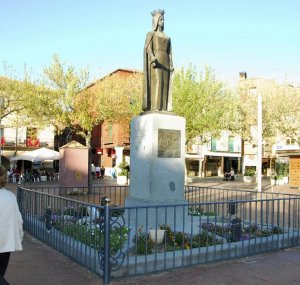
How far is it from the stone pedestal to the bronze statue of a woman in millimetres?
401

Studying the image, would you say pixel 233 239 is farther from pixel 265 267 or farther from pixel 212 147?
pixel 212 147

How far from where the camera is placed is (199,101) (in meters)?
33.0

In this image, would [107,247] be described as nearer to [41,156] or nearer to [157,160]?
[157,160]

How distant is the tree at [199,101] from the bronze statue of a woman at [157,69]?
21.3 meters

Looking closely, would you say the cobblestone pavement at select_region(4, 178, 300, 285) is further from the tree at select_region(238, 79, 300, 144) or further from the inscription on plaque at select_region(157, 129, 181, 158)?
the tree at select_region(238, 79, 300, 144)

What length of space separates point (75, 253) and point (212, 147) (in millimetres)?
48802

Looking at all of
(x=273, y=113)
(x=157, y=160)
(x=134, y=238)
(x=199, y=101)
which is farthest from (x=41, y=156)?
(x=134, y=238)

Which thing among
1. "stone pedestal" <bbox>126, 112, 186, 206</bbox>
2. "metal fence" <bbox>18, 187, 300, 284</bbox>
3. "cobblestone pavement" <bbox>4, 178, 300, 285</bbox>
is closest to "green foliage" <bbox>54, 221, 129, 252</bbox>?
"metal fence" <bbox>18, 187, 300, 284</bbox>

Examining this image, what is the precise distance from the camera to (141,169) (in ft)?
30.0

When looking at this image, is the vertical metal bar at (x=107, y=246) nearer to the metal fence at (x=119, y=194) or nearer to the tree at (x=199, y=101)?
the metal fence at (x=119, y=194)

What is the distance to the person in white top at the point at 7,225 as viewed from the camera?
4.73m

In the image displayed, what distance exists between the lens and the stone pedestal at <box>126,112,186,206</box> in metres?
8.88

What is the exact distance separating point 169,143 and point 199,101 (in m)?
24.3

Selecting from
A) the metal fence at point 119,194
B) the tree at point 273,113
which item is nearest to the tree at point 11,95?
the metal fence at point 119,194
